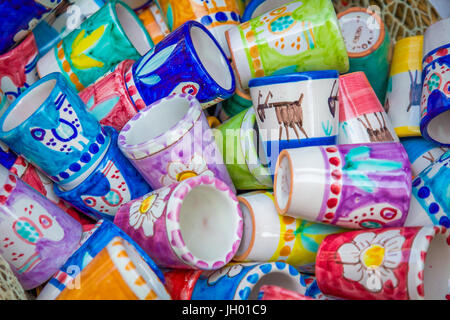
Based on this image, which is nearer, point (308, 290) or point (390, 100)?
point (308, 290)

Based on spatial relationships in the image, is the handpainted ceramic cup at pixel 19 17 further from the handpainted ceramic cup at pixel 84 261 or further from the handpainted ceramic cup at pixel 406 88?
the handpainted ceramic cup at pixel 406 88

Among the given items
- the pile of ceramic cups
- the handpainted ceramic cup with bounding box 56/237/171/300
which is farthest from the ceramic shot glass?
the handpainted ceramic cup with bounding box 56/237/171/300

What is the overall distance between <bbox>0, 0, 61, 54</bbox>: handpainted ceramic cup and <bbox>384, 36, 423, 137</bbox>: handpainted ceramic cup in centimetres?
79

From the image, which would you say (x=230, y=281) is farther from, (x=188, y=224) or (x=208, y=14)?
(x=208, y=14)

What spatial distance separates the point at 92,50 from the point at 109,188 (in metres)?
0.33

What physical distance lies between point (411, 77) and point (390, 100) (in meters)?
0.07

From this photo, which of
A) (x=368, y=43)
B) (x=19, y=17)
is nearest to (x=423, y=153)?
(x=368, y=43)

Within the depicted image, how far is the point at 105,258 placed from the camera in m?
0.74

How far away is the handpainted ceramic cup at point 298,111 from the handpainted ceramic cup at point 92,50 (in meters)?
0.36

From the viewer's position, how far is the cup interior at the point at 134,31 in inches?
47.9

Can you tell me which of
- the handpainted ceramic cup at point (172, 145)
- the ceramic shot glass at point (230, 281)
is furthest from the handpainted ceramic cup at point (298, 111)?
the ceramic shot glass at point (230, 281)

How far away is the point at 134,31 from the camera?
124 centimetres
